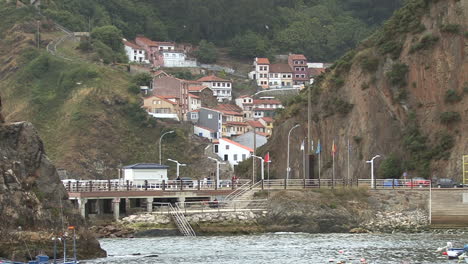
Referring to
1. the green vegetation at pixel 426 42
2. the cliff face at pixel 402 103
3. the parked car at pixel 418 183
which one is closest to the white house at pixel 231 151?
the cliff face at pixel 402 103

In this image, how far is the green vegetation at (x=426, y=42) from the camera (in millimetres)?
125312

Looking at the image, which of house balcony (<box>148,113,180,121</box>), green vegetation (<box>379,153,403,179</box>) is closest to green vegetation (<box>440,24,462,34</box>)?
green vegetation (<box>379,153,403,179</box>)

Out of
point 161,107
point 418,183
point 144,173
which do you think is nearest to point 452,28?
point 418,183

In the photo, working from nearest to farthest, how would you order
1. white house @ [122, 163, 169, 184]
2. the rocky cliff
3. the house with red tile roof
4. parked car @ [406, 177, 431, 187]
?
the rocky cliff
parked car @ [406, 177, 431, 187]
white house @ [122, 163, 169, 184]
the house with red tile roof

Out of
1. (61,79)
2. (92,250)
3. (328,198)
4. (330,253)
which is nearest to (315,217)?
(328,198)

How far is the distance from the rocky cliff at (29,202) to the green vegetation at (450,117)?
58070mm

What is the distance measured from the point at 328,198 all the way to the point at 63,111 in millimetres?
88274

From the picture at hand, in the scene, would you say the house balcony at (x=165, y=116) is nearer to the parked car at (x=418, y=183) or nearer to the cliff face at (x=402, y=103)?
the cliff face at (x=402, y=103)

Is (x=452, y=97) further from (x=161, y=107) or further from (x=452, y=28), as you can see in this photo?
(x=161, y=107)

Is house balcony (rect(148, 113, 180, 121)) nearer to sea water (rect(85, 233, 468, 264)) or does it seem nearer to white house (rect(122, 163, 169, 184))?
white house (rect(122, 163, 169, 184))

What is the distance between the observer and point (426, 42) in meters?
126

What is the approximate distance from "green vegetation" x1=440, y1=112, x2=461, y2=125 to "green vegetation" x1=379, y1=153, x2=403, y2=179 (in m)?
6.02

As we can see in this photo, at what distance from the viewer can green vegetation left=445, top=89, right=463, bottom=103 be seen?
121 meters

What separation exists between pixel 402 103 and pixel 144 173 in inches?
1141
